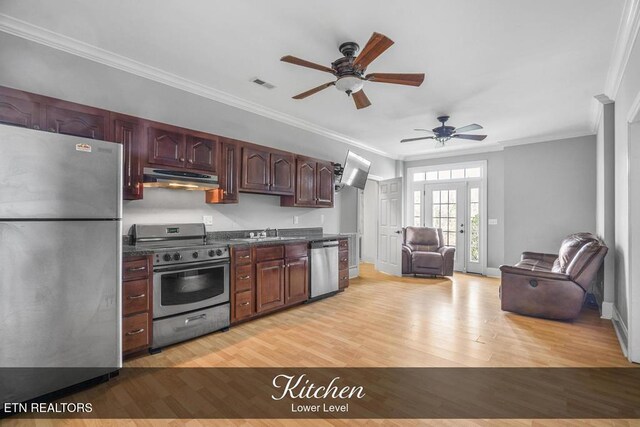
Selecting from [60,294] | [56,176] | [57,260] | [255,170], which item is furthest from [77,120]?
[255,170]

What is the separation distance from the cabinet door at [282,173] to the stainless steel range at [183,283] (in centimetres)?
127

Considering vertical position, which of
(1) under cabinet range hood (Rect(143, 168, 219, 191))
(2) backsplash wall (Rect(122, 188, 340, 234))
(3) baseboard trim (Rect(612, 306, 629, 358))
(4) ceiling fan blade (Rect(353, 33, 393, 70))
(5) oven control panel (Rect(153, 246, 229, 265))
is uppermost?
(4) ceiling fan blade (Rect(353, 33, 393, 70))

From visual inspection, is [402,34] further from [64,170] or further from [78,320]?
[78,320]

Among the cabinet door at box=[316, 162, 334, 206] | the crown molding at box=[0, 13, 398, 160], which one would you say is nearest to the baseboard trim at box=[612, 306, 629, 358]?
the cabinet door at box=[316, 162, 334, 206]

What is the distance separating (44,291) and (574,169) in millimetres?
7384

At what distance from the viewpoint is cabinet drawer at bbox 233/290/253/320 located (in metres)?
3.35

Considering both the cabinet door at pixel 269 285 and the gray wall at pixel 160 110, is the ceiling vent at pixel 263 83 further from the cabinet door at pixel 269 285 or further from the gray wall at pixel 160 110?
the cabinet door at pixel 269 285

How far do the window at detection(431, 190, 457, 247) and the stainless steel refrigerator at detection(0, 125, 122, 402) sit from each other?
6.43 meters

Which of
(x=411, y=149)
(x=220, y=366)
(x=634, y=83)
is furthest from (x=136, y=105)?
(x=411, y=149)

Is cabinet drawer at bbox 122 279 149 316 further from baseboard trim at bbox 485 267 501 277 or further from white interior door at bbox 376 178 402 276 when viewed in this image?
baseboard trim at bbox 485 267 501 277

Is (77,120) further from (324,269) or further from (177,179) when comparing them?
(324,269)

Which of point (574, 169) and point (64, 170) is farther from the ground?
point (574, 169)

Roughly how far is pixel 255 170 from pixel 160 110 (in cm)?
123

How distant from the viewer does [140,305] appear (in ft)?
8.58
